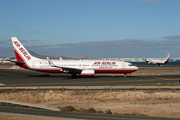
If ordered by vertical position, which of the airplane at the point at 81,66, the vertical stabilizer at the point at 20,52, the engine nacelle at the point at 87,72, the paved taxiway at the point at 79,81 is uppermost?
the vertical stabilizer at the point at 20,52

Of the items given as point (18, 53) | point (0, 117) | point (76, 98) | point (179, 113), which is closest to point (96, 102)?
point (76, 98)

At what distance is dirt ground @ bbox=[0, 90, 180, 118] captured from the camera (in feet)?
70.6

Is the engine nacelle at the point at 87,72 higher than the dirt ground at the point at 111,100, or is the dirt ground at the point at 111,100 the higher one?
the engine nacelle at the point at 87,72

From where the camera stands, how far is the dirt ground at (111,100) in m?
21.5

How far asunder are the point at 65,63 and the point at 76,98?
27108 mm

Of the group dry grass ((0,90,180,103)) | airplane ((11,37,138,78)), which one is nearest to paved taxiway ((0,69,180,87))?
airplane ((11,37,138,78))

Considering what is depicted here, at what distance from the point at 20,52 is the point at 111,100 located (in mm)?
36405

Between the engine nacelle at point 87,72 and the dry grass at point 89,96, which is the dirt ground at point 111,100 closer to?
the dry grass at point 89,96

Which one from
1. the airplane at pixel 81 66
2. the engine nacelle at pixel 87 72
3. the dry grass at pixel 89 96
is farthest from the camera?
the airplane at pixel 81 66

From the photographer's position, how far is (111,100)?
2547 centimetres

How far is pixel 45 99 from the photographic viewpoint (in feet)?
83.8

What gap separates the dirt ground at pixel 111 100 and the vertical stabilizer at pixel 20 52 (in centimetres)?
2753

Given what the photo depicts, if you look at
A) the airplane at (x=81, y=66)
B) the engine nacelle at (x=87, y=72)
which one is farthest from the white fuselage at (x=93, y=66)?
the engine nacelle at (x=87, y=72)

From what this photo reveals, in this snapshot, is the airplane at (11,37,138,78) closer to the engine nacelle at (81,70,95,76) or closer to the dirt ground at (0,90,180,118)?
the engine nacelle at (81,70,95,76)
